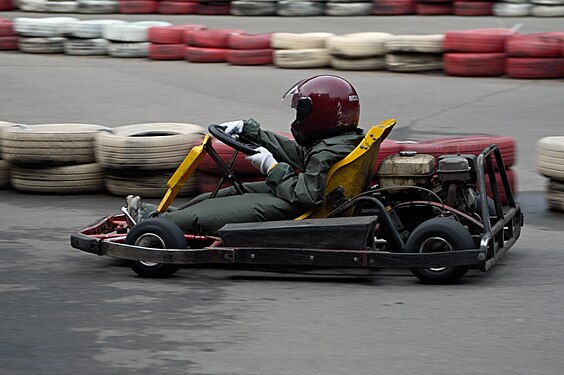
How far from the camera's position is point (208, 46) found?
14.7 metres

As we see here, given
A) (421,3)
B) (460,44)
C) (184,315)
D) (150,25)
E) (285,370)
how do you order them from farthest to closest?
1. (421,3)
2. (150,25)
3. (460,44)
4. (184,315)
5. (285,370)

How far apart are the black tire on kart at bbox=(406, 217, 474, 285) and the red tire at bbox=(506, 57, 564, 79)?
7.67 metres

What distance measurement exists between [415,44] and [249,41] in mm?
2299

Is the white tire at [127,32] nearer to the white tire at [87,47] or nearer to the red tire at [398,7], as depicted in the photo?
the white tire at [87,47]

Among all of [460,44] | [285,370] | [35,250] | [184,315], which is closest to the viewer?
[285,370]

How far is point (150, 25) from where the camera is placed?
15.2m

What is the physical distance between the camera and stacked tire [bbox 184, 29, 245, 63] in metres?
14.6

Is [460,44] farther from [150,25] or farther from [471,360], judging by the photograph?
[471,360]

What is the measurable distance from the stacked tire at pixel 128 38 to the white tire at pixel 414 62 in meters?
3.64

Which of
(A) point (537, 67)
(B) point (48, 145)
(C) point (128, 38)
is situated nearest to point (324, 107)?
(B) point (48, 145)

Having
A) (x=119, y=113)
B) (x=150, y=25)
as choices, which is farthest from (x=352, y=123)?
(x=150, y=25)

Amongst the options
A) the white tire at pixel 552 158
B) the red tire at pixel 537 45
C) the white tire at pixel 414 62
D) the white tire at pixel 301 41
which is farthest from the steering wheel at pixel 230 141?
the white tire at pixel 301 41

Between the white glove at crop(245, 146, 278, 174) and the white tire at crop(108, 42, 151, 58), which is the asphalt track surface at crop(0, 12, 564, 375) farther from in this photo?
the white tire at crop(108, 42, 151, 58)

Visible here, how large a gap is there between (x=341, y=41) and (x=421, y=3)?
4467 millimetres
